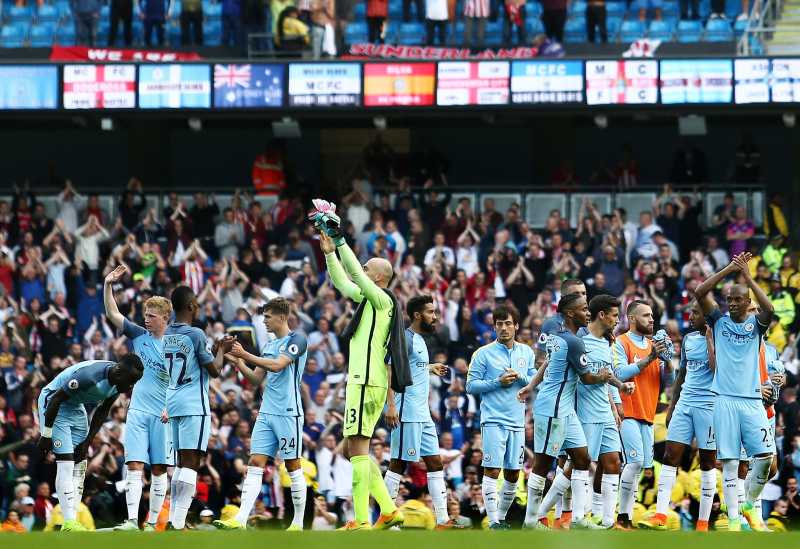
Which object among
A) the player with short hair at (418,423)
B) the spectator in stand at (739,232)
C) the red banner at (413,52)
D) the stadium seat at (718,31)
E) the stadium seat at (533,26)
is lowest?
the player with short hair at (418,423)

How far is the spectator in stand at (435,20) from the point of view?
27.3 m

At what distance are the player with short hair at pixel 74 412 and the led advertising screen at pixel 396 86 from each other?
476 inches

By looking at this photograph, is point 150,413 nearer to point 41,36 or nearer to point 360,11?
point 360,11

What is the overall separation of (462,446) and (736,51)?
10941 mm

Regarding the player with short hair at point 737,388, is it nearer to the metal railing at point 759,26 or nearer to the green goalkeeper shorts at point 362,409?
the green goalkeeper shorts at point 362,409

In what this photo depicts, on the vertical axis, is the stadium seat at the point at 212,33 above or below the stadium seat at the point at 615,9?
below

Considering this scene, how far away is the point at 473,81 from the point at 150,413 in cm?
1215

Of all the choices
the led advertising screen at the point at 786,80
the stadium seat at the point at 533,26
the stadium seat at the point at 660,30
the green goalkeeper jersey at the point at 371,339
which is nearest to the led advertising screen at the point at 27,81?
the stadium seat at the point at 533,26

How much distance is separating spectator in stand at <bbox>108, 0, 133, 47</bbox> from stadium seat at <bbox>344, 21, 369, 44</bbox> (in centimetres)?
375

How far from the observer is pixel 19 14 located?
29484mm

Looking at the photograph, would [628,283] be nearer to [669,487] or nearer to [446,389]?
[446,389]

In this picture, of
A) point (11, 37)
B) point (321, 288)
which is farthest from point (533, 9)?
point (11, 37)

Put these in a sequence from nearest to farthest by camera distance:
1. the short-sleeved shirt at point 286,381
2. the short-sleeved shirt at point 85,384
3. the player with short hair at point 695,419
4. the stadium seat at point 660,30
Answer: the short-sleeved shirt at point 85,384
the short-sleeved shirt at point 286,381
the player with short hair at point 695,419
the stadium seat at point 660,30

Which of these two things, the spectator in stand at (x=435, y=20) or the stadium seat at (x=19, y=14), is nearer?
the spectator in stand at (x=435, y=20)
